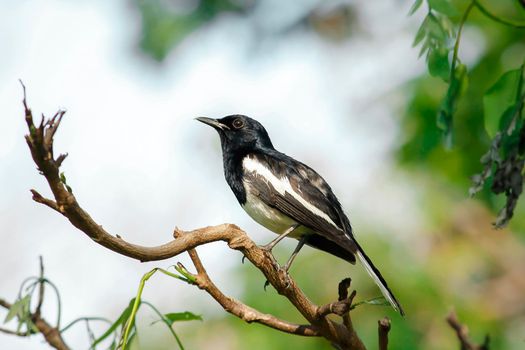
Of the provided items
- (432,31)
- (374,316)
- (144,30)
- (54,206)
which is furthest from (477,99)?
(54,206)

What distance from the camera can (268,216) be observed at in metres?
4.49

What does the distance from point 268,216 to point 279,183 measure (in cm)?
18

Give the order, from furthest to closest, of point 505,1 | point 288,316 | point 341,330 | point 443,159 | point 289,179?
1. point 443,159
2. point 505,1
3. point 288,316
4. point 289,179
5. point 341,330

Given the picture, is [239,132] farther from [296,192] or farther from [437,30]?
[437,30]

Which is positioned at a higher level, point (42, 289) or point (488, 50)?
point (488, 50)

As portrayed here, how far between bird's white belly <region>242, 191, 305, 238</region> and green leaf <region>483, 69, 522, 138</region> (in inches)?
77.2

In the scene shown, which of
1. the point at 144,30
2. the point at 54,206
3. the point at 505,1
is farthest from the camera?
the point at 144,30

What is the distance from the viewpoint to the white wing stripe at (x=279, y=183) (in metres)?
4.25

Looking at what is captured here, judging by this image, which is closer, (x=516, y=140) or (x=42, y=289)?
(x=516, y=140)

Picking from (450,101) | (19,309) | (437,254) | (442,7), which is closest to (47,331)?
(19,309)

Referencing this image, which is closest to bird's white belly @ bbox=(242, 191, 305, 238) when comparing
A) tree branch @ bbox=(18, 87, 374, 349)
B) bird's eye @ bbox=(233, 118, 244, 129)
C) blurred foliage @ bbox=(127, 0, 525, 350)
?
bird's eye @ bbox=(233, 118, 244, 129)

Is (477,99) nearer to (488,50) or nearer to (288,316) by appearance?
(488,50)

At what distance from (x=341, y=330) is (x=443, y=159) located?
4.45 meters

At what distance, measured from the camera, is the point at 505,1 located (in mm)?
6293
